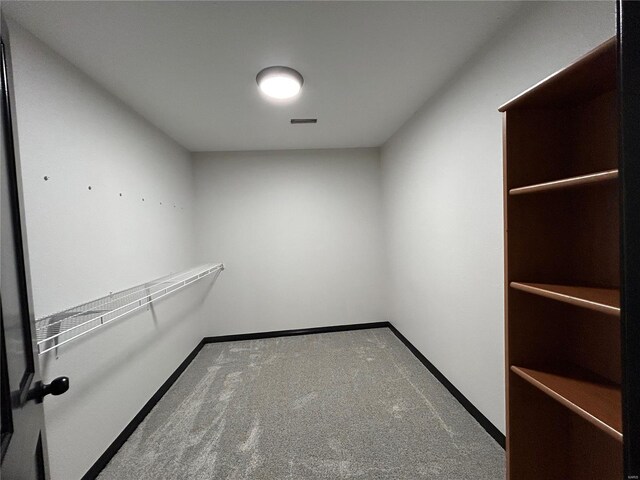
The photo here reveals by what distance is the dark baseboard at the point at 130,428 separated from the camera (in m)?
1.34

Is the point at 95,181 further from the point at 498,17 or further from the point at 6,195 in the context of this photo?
the point at 498,17

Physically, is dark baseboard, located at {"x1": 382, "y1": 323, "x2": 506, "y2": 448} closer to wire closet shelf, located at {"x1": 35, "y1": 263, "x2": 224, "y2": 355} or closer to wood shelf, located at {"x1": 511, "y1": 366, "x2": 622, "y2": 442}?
wood shelf, located at {"x1": 511, "y1": 366, "x2": 622, "y2": 442}

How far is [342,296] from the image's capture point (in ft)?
10.4

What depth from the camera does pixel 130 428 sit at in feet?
5.29

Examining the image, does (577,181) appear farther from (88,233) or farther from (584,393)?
(88,233)

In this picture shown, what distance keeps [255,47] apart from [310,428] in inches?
88.0

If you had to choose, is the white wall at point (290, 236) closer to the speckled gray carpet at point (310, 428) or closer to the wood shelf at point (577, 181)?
the speckled gray carpet at point (310, 428)

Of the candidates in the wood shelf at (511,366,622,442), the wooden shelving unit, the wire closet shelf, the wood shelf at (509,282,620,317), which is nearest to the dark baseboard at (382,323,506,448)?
the wooden shelving unit

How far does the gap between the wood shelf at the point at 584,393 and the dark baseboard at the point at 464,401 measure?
0.78 meters

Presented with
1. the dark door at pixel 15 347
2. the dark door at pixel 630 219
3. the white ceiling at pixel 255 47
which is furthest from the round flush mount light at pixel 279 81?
the dark door at pixel 630 219

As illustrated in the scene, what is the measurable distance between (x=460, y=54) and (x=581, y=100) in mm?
780

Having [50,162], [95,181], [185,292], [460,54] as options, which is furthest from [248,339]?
[460,54]

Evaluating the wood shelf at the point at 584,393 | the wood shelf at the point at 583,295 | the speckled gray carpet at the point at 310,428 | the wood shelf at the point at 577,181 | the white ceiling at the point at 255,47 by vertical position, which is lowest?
the speckled gray carpet at the point at 310,428

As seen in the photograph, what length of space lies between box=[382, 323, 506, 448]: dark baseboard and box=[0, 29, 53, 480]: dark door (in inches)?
77.5
